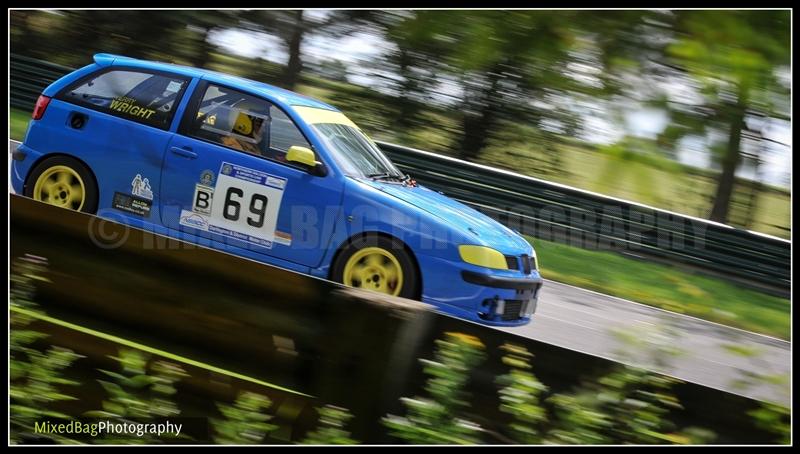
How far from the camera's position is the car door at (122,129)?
6938 millimetres

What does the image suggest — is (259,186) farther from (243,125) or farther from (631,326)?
(631,326)

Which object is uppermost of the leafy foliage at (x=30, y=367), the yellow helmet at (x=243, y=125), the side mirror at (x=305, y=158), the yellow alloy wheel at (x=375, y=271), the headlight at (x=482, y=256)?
the yellow helmet at (x=243, y=125)

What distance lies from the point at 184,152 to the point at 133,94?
2.62 feet

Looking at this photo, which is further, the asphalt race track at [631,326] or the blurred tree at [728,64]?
the blurred tree at [728,64]

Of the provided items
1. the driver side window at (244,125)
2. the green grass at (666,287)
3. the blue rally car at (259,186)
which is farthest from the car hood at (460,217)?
the green grass at (666,287)

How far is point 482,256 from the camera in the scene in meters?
6.46

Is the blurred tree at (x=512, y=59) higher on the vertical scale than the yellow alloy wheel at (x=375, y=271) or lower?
higher

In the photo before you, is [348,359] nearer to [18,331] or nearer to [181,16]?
[18,331]

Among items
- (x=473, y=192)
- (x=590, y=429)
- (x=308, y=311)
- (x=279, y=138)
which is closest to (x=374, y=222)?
(x=279, y=138)

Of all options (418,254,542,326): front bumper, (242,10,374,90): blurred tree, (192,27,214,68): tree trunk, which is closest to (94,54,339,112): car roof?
(418,254,542,326): front bumper

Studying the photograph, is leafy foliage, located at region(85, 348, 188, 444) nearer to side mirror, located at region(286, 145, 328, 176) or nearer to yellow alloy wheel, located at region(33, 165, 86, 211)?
side mirror, located at region(286, 145, 328, 176)

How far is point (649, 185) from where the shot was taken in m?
11.8

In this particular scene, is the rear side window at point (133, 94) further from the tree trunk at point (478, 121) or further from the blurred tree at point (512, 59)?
the tree trunk at point (478, 121)

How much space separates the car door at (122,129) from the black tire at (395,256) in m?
1.54
